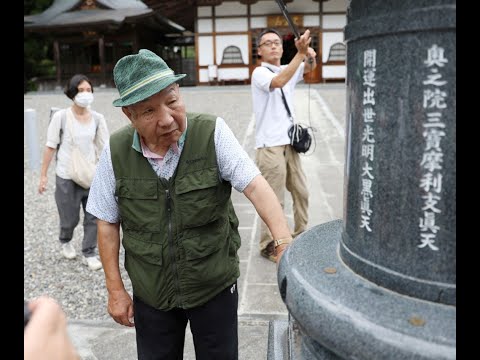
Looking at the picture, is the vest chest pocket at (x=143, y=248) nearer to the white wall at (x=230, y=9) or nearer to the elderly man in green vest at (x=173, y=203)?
the elderly man in green vest at (x=173, y=203)

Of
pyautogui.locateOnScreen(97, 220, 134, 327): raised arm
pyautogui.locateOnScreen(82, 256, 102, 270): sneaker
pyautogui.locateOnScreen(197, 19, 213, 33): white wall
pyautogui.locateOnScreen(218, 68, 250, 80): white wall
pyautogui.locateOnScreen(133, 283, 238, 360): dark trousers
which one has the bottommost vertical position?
pyautogui.locateOnScreen(82, 256, 102, 270): sneaker

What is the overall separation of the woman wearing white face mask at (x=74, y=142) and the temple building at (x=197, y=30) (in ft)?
50.2

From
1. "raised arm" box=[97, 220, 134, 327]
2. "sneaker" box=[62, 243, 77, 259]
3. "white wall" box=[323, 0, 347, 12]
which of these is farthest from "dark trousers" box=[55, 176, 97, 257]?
"white wall" box=[323, 0, 347, 12]

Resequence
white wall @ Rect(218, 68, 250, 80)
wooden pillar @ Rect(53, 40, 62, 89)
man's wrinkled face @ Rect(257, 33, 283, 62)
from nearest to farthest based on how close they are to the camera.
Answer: man's wrinkled face @ Rect(257, 33, 283, 62) < white wall @ Rect(218, 68, 250, 80) < wooden pillar @ Rect(53, 40, 62, 89)

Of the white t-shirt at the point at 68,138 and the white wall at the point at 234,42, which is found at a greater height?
the white wall at the point at 234,42

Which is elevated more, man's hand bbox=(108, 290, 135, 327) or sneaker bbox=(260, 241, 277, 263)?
man's hand bbox=(108, 290, 135, 327)

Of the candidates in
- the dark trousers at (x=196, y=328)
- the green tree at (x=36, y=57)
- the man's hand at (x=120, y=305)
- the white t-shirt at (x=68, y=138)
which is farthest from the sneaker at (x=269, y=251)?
the green tree at (x=36, y=57)

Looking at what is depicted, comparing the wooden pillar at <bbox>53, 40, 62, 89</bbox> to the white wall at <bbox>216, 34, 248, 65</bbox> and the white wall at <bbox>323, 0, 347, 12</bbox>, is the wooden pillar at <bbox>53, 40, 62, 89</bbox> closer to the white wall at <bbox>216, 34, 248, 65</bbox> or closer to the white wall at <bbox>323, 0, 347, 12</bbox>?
the white wall at <bbox>216, 34, 248, 65</bbox>

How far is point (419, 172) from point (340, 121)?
9659mm

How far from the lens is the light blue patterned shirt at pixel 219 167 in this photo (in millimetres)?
1888

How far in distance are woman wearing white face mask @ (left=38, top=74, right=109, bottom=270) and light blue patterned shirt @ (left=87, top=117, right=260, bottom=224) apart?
85.2 inches

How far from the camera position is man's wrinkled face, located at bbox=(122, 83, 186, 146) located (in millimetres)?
1758

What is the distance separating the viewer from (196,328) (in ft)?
6.61
